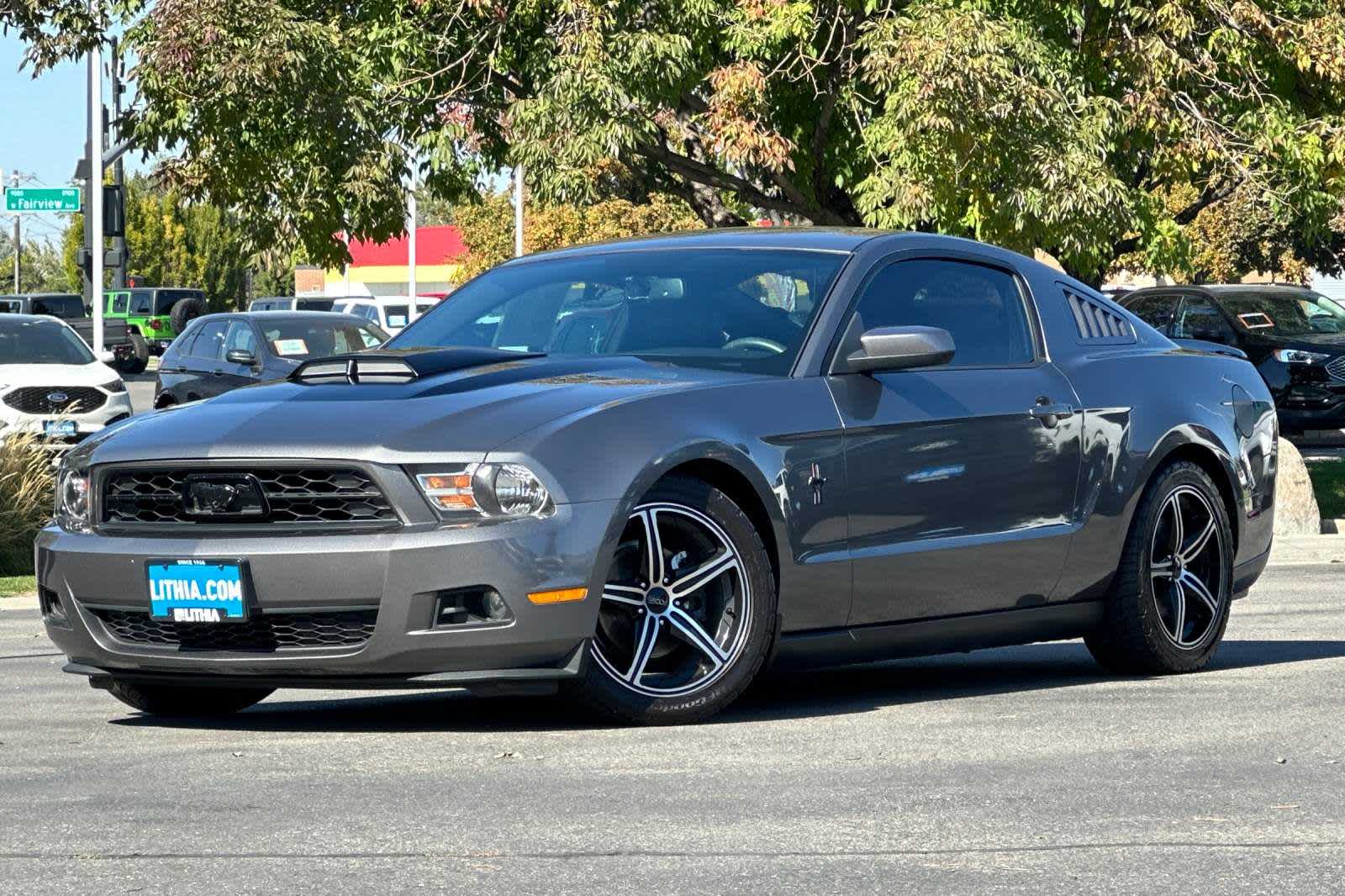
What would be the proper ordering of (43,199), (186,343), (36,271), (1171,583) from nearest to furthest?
1. (1171,583)
2. (186,343)
3. (43,199)
4. (36,271)

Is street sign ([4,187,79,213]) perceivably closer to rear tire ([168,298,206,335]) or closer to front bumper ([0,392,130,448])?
front bumper ([0,392,130,448])

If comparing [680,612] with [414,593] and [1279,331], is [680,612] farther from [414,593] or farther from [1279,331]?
[1279,331]

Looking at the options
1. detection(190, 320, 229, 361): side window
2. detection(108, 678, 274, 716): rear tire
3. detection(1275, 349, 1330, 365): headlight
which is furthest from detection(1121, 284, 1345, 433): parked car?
detection(108, 678, 274, 716): rear tire

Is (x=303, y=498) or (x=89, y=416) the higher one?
(x=303, y=498)

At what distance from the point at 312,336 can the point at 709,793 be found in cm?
1950

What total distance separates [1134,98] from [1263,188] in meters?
1.41

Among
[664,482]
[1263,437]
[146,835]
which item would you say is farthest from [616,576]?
[1263,437]

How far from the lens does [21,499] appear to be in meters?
15.5

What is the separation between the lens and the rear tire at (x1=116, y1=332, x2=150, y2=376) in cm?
4784

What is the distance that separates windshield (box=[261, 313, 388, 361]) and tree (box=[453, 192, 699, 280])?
35.2 metres

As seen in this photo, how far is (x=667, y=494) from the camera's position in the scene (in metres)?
6.90

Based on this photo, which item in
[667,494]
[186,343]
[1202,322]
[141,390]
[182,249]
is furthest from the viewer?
[182,249]

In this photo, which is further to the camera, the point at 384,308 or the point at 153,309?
the point at 153,309

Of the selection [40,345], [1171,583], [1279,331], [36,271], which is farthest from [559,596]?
[36,271]
